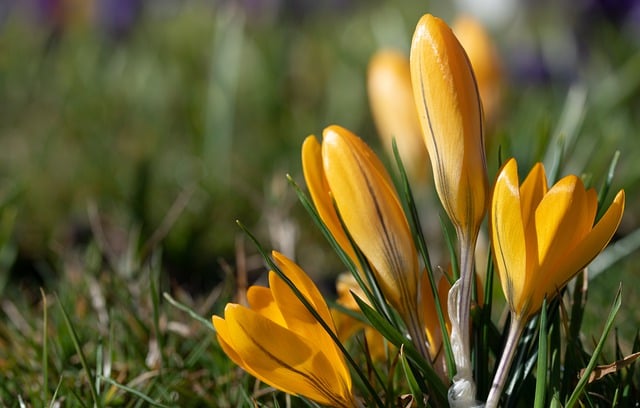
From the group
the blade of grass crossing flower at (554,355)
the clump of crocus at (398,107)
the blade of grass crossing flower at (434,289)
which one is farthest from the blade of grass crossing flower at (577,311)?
the clump of crocus at (398,107)

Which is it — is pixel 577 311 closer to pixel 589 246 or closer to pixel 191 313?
pixel 589 246

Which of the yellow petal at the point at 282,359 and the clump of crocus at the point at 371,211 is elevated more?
the clump of crocus at the point at 371,211

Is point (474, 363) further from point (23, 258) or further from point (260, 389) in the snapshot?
point (23, 258)

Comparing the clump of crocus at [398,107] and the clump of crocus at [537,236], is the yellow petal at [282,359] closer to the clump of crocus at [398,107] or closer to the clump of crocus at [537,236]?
the clump of crocus at [537,236]

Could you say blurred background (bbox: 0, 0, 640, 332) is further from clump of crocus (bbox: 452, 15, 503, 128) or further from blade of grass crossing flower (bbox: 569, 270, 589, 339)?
blade of grass crossing flower (bbox: 569, 270, 589, 339)

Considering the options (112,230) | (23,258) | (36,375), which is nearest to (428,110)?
(36,375)

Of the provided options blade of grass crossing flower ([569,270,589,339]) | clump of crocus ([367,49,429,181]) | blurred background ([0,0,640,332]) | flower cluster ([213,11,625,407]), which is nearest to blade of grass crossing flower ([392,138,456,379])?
flower cluster ([213,11,625,407])
